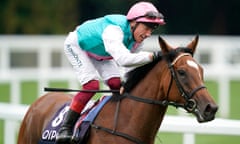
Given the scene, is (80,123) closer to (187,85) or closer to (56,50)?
(187,85)

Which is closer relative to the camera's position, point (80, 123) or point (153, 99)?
point (153, 99)

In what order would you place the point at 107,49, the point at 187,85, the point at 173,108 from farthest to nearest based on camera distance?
the point at 173,108, the point at 107,49, the point at 187,85

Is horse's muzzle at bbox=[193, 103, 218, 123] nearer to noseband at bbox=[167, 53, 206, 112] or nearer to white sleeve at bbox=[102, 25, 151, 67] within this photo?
noseband at bbox=[167, 53, 206, 112]

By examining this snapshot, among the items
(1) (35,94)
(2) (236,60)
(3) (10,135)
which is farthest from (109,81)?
(2) (236,60)

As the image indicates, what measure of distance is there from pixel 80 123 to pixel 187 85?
1.18m

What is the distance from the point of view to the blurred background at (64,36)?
16219mm

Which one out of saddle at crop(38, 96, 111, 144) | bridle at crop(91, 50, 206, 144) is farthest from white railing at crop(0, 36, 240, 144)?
bridle at crop(91, 50, 206, 144)

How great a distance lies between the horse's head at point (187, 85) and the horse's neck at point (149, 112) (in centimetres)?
15

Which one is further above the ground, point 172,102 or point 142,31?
point 142,31

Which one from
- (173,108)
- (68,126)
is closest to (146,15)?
(68,126)

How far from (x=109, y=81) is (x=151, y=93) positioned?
72cm

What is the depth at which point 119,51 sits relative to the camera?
666 centimetres

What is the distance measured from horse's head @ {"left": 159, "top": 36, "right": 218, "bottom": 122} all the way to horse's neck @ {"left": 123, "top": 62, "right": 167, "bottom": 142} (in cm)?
15

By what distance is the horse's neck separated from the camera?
674 centimetres
